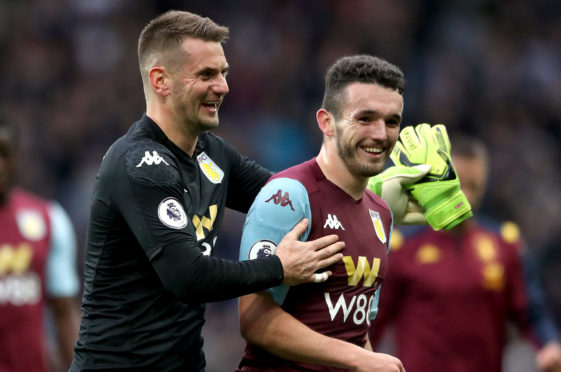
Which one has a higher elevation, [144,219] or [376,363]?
[144,219]

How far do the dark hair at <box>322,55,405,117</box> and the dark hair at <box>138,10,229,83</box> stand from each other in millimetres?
561

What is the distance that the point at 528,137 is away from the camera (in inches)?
478

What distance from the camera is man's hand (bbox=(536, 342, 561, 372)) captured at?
6453 millimetres

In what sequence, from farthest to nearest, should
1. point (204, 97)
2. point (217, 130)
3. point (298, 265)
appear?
point (217, 130)
point (204, 97)
point (298, 265)

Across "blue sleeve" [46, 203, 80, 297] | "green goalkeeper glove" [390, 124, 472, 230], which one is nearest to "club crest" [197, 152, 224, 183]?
"green goalkeeper glove" [390, 124, 472, 230]

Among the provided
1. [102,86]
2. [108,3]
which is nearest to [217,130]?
[102,86]

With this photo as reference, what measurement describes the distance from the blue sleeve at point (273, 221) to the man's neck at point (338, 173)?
28cm

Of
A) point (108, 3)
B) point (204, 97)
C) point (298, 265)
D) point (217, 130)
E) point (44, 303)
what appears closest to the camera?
point (298, 265)

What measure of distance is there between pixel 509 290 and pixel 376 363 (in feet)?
10.2

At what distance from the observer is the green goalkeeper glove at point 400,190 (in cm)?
458

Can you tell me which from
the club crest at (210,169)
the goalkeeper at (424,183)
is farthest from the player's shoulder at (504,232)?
the club crest at (210,169)

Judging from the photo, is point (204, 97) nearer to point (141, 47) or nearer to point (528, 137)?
point (141, 47)

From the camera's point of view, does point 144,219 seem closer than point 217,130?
Yes

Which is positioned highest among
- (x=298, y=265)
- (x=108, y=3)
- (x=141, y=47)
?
(x=108, y=3)
